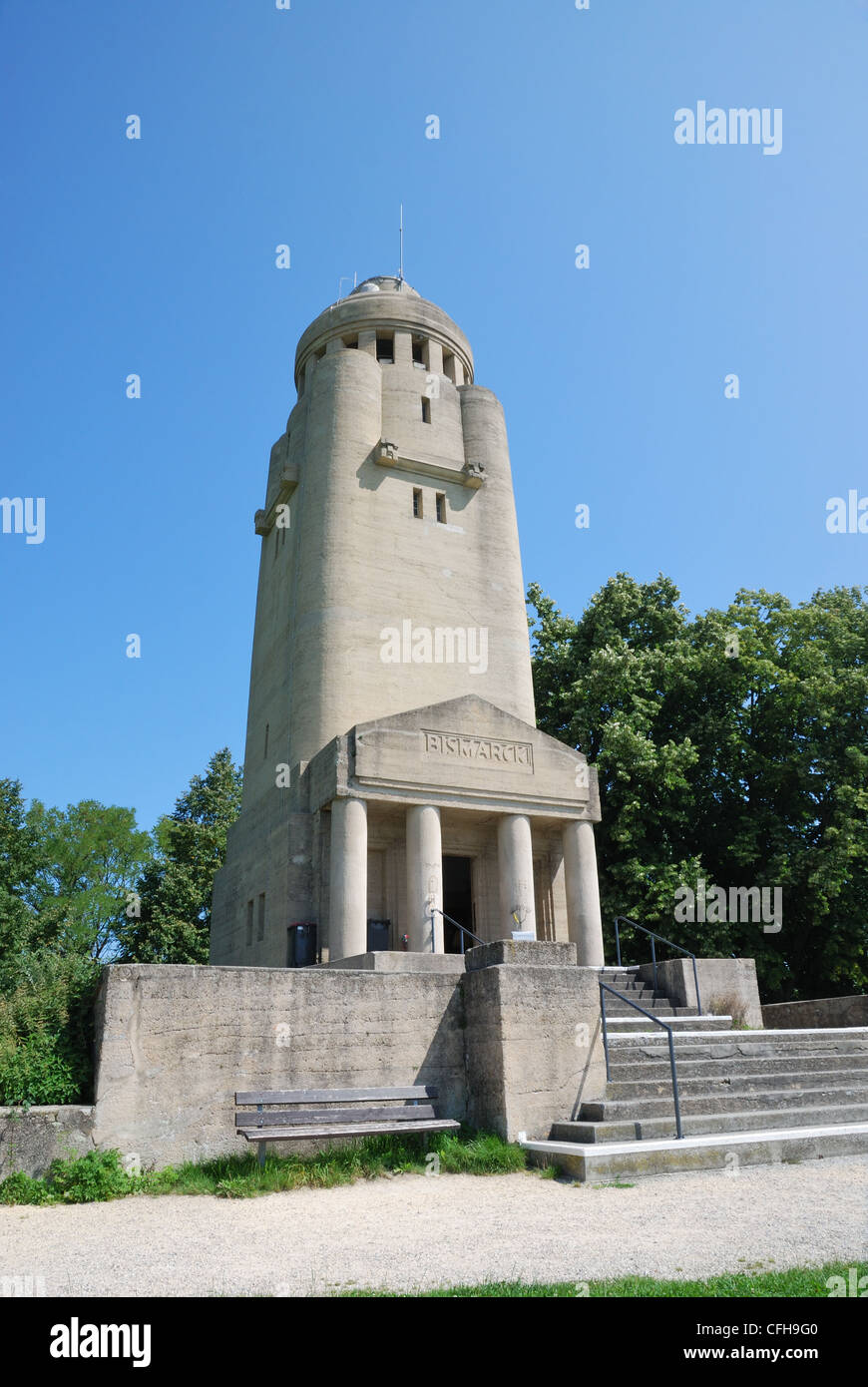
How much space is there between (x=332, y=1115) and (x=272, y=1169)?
974 mm

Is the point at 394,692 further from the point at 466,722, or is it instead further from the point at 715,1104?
the point at 715,1104

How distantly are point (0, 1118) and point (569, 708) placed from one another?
22.0 meters

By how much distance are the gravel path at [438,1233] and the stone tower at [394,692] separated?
30.2 ft

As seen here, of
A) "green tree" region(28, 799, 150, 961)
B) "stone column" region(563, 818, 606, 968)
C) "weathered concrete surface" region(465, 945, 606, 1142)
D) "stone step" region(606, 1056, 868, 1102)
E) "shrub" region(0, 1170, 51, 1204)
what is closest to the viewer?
"shrub" region(0, 1170, 51, 1204)

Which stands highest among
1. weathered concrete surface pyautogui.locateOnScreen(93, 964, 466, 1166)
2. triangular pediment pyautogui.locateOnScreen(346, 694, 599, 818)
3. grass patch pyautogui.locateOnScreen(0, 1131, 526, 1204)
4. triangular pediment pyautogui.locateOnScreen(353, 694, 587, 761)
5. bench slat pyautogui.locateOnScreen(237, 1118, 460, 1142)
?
triangular pediment pyautogui.locateOnScreen(353, 694, 587, 761)

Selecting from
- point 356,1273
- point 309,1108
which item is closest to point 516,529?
point 309,1108

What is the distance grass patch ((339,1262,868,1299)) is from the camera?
197 inches

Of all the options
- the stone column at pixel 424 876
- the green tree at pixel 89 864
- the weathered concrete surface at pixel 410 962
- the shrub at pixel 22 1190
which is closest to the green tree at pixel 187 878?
the green tree at pixel 89 864

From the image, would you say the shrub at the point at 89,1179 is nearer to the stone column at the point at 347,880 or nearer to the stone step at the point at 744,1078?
the stone step at the point at 744,1078

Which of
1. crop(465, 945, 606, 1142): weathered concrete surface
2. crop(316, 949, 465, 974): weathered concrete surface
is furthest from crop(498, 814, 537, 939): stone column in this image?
crop(465, 945, 606, 1142): weathered concrete surface

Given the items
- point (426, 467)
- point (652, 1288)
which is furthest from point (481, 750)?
point (652, 1288)

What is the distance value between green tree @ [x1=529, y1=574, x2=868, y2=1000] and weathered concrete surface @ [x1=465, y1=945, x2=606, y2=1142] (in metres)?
13.4

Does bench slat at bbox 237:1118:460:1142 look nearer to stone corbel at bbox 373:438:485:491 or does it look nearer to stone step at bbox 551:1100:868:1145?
stone step at bbox 551:1100:868:1145
